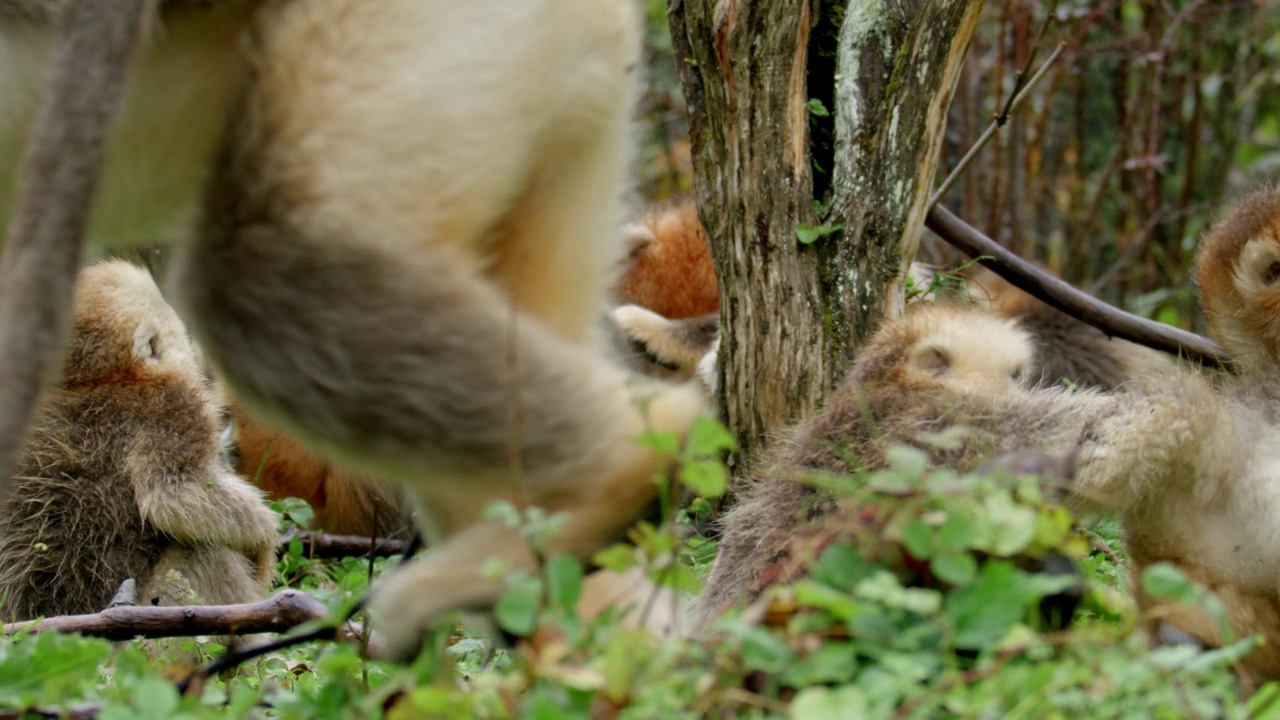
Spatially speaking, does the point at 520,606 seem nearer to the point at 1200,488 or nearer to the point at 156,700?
the point at 156,700

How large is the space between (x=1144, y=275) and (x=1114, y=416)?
6.39 m

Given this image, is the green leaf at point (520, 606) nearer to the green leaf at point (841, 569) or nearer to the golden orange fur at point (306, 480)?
the green leaf at point (841, 569)

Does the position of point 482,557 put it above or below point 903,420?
above

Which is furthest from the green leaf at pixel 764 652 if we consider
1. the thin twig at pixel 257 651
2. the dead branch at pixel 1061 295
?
the dead branch at pixel 1061 295

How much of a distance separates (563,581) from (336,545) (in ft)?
14.6

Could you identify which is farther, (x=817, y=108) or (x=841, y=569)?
(x=817, y=108)

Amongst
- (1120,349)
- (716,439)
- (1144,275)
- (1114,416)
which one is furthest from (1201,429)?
(1144,275)

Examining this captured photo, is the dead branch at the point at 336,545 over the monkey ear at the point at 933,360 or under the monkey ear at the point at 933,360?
under

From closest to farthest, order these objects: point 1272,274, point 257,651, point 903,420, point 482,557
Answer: point 482,557 < point 257,651 < point 903,420 < point 1272,274

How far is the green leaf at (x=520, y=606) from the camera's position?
6.97ft

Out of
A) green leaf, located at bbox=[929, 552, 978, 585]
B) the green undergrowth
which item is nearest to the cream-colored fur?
the green undergrowth

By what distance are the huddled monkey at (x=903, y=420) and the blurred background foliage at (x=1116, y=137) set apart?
399 cm

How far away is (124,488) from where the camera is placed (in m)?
5.61

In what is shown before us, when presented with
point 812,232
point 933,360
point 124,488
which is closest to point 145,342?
point 124,488
